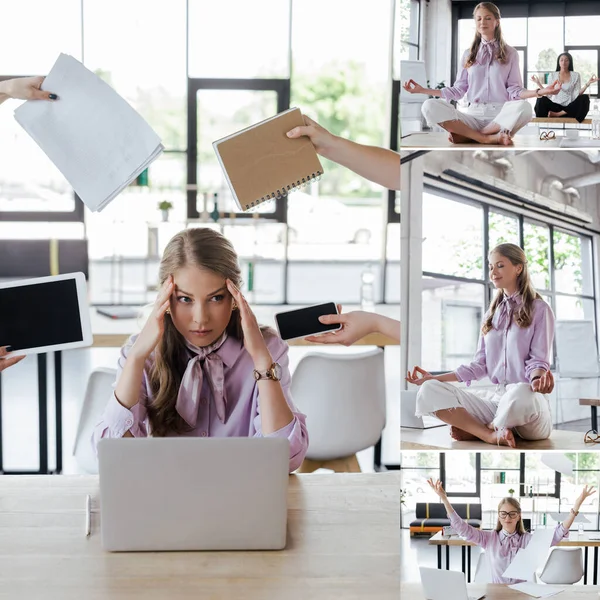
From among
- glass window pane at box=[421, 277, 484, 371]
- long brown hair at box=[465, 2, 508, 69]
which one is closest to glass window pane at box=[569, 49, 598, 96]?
long brown hair at box=[465, 2, 508, 69]

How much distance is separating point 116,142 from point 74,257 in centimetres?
30

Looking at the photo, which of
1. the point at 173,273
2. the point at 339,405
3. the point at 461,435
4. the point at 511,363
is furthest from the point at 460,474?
the point at 173,273

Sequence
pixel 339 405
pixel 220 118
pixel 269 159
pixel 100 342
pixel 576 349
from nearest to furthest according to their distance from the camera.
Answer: pixel 576 349 → pixel 269 159 → pixel 220 118 → pixel 100 342 → pixel 339 405


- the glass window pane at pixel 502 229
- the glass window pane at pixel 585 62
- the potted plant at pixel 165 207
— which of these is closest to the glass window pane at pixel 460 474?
the glass window pane at pixel 502 229

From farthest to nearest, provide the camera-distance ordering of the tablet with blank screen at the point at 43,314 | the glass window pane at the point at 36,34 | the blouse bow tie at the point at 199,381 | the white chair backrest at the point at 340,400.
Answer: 1. the white chair backrest at the point at 340,400
2. the blouse bow tie at the point at 199,381
3. the glass window pane at the point at 36,34
4. the tablet with blank screen at the point at 43,314

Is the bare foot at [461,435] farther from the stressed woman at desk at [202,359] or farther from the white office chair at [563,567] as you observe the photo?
the stressed woman at desk at [202,359]

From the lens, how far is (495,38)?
1152 mm

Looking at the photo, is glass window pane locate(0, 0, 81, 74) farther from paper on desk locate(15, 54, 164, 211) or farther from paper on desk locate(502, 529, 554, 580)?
paper on desk locate(502, 529, 554, 580)

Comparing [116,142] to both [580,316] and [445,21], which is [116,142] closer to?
[445,21]

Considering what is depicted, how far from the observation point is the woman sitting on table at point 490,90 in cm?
115

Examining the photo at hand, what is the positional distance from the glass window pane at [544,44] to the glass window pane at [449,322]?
1.16 ft

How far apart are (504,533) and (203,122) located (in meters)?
1.03

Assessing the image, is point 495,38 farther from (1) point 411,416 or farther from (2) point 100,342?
(2) point 100,342

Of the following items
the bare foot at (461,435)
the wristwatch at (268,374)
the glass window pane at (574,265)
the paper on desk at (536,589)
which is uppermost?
the glass window pane at (574,265)
